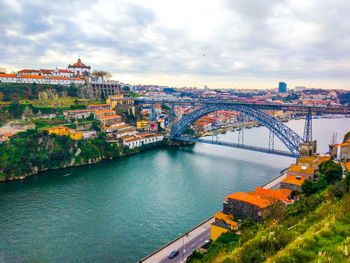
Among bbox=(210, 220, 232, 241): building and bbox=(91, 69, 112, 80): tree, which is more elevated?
bbox=(91, 69, 112, 80): tree

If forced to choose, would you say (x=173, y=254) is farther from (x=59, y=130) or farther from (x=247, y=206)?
(x=59, y=130)

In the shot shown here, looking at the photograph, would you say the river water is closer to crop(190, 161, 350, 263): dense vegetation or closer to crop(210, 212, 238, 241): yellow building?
crop(210, 212, 238, 241): yellow building

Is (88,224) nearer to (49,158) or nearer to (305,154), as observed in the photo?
(49,158)

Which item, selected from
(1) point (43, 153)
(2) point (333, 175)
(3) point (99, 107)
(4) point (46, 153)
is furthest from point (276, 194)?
(3) point (99, 107)

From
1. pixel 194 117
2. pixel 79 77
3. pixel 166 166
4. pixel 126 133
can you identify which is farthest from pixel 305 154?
pixel 79 77

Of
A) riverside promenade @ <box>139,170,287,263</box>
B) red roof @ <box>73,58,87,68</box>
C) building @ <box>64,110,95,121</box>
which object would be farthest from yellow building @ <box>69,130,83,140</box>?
red roof @ <box>73,58,87,68</box>
